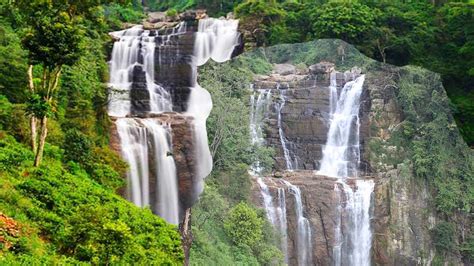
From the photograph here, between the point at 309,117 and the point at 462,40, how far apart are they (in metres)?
8.02

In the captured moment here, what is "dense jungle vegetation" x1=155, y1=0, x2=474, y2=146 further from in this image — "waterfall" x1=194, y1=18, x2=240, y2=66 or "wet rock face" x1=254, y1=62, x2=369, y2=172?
"waterfall" x1=194, y1=18, x2=240, y2=66

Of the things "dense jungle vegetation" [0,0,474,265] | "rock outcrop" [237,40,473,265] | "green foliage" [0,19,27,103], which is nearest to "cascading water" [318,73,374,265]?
"rock outcrop" [237,40,473,265]

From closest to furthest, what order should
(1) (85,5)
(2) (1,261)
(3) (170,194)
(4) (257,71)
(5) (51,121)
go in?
(2) (1,261)
(1) (85,5)
(5) (51,121)
(3) (170,194)
(4) (257,71)

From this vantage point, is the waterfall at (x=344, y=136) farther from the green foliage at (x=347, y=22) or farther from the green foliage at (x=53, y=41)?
the green foliage at (x=53, y=41)

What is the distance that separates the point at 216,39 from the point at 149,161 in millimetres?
11124

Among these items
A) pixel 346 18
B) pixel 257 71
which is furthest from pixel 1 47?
pixel 346 18

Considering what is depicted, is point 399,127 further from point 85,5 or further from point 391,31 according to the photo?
point 85,5

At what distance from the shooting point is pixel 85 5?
14734mm

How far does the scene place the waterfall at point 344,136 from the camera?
24344 millimetres

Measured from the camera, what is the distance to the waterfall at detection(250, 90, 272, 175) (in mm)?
24578

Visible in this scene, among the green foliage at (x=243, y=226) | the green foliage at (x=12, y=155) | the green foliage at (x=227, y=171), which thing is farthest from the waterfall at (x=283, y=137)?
the green foliage at (x=12, y=155)

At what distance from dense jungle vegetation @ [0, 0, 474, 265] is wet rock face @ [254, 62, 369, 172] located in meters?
1.40

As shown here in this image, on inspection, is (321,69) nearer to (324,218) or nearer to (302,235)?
(324,218)

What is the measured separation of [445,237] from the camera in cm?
2166
